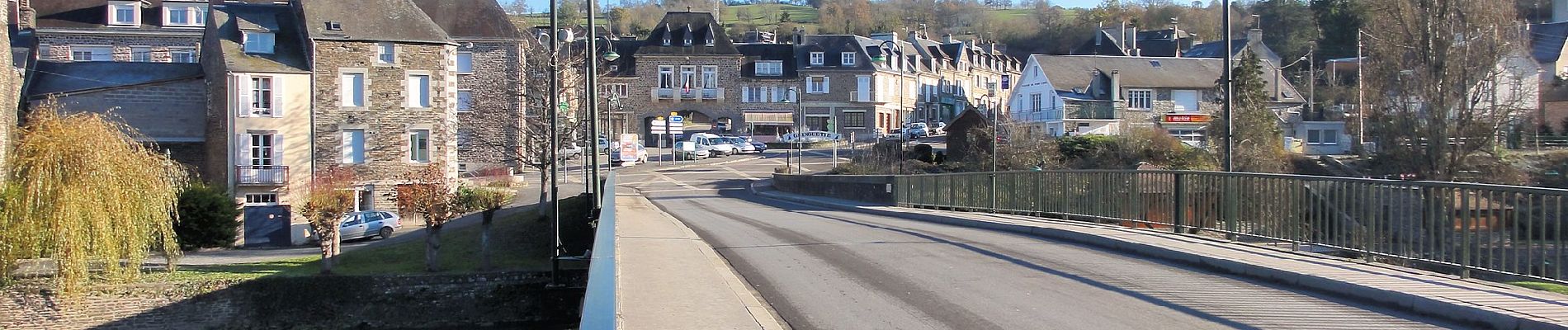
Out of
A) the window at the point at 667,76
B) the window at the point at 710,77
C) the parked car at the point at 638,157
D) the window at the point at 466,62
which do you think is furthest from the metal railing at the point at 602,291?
the window at the point at 710,77

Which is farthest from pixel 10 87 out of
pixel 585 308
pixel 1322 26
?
pixel 1322 26

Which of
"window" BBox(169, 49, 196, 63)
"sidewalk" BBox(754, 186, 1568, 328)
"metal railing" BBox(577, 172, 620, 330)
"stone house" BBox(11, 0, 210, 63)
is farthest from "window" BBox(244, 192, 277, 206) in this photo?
"metal railing" BBox(577, 172, 620, 330)

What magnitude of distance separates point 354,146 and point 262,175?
3753 mm

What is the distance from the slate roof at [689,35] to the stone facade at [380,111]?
135 feet

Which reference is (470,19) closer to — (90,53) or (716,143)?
(90,53)

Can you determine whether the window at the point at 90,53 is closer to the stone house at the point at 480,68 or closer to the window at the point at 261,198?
the stone house at the point at 480,68

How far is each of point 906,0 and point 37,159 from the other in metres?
149

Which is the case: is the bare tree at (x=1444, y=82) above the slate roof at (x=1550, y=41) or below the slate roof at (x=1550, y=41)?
below

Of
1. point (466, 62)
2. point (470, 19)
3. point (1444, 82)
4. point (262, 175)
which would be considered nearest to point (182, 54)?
point (466, 62)

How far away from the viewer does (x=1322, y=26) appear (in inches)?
3501

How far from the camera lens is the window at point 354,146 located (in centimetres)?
4756

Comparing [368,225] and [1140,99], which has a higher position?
[1140,99]

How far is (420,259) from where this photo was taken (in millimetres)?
35531

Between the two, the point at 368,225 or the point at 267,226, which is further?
the point at 368,225
